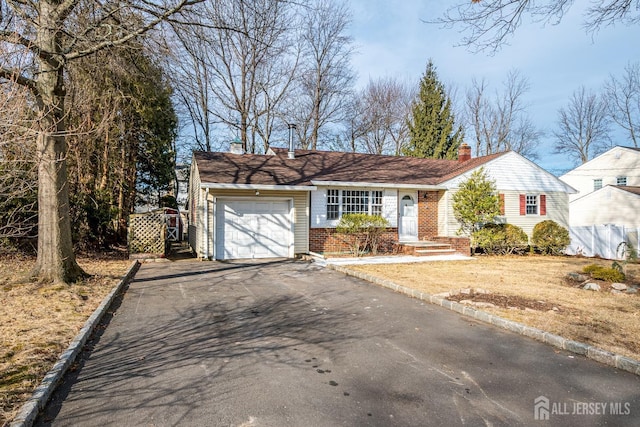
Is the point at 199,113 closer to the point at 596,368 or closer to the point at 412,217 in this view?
the point at 412,217

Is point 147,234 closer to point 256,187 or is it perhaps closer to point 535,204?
point 256,187

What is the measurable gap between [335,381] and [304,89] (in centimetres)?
2742

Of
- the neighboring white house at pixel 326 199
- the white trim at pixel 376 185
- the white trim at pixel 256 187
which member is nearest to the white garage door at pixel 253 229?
the neighboring white house at pixel 326 199

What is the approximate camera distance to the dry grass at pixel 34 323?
348 centimetres

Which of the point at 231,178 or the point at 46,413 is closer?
the point at 46,413

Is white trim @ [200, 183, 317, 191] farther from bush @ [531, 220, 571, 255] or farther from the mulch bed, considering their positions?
bush @ [531, 220, 571, 255]

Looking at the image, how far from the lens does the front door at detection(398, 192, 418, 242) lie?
16.1m

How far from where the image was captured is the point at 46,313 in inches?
232

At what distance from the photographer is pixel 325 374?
395cm

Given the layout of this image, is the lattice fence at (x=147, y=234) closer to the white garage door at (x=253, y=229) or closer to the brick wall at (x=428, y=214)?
the white garage door at (x=253, y=229)

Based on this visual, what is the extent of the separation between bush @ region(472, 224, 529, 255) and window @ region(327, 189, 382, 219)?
4.38 m

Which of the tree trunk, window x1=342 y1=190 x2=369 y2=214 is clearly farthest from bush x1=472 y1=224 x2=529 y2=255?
the tree trunk

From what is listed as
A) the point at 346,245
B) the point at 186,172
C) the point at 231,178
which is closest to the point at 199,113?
the point at 186,172

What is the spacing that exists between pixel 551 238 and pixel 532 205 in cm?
214
